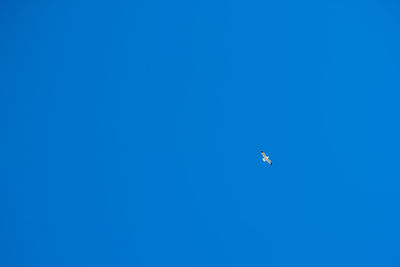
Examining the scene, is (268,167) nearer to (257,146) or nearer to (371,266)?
(257,146)

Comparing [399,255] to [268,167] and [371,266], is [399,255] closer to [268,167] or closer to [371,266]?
[371,266]

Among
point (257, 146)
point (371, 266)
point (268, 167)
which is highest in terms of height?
point (257, 146)

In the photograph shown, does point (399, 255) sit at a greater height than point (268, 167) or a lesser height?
lesser

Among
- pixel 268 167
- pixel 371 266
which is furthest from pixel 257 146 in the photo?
pixel 371 266

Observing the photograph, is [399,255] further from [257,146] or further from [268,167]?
[257,146]

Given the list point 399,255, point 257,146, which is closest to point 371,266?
point 399,255

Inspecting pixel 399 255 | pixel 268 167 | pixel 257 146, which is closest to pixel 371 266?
pixel 399 255

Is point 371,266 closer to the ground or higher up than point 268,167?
closer to the ground
